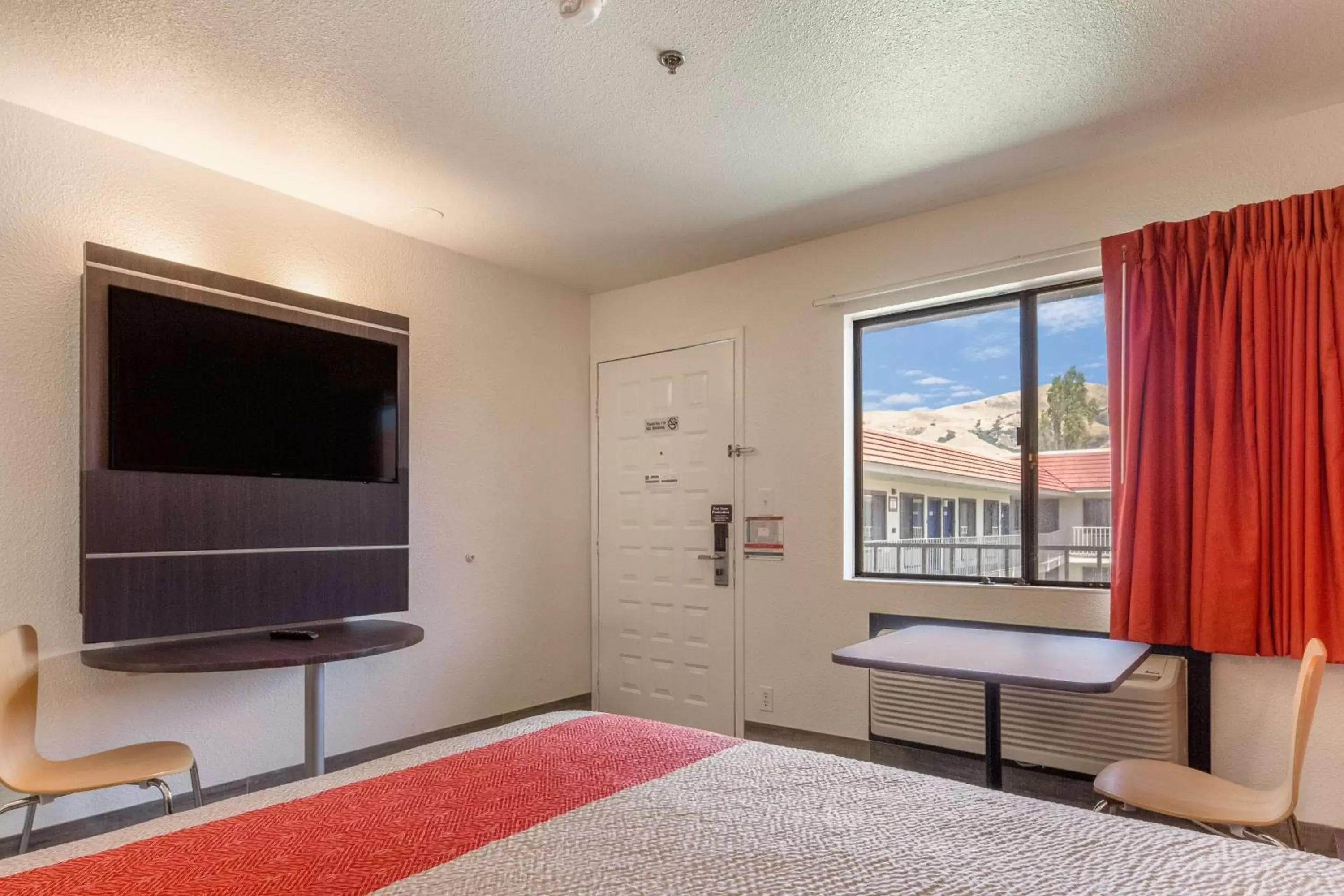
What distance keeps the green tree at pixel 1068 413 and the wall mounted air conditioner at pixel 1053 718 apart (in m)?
0.95

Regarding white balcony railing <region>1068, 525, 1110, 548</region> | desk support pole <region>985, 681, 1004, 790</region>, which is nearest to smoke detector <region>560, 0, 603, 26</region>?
desk support pole <region>985, 681, 1004, 790</region>

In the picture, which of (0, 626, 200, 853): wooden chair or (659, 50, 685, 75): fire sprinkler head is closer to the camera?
(0, 626, 200, 853): wooden chair

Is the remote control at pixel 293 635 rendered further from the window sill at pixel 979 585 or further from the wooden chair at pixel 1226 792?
the wooden chair at pixel 1226 792

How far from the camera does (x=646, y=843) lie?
49.1 inches

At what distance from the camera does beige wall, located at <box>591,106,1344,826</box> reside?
2.86m

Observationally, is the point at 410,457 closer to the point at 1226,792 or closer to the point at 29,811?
the point at 29,811

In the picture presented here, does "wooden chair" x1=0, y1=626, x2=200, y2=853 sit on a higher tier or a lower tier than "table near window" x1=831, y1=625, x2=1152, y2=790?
lower

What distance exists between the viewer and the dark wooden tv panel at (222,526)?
280cm

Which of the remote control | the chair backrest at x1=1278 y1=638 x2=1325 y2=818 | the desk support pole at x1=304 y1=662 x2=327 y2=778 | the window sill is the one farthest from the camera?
the window sill

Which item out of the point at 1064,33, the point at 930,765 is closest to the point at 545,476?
the point at 930,765

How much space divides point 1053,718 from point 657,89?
286cm

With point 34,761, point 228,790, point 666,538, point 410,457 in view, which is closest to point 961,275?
point 666,538

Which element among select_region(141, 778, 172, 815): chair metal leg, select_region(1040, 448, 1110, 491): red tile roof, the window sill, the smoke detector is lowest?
select_region(141, 778, 172, 815): chair metal leg

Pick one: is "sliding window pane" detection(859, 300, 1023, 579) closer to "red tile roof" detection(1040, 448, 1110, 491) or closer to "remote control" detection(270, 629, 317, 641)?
"red tile roof" detection(1040, 448, 1110, 491)
